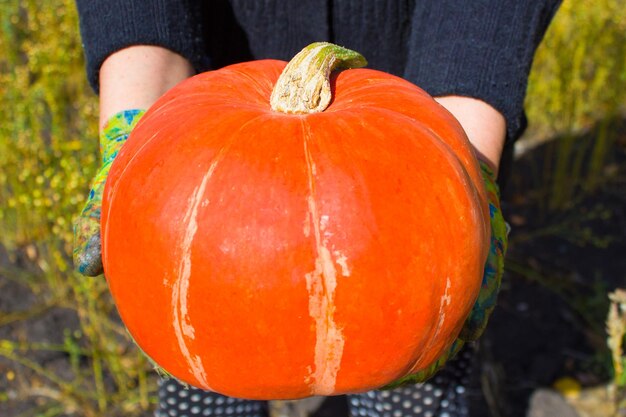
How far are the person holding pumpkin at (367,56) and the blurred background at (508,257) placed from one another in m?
0.60

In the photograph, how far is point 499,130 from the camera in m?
1.37

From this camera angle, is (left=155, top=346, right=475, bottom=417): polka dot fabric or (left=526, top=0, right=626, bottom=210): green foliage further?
(left=526, top=0, right=626, bottom=210): green foliage

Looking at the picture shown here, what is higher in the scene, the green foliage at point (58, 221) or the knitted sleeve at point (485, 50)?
the knitted sleeve at point (485, 50)

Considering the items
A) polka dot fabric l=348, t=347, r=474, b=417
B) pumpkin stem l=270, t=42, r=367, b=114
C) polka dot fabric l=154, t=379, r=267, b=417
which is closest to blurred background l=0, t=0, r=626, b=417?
polka dot fabric l=348, t=347, r=474, b=417

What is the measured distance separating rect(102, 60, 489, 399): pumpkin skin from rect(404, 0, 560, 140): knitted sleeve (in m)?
0.39

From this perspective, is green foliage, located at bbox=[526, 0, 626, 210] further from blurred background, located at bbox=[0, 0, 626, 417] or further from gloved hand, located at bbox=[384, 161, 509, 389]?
gloved hand, located at bbox=[384, 161, 509, 389]

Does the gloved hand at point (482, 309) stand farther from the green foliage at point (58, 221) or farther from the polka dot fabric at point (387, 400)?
the green foliage at point (58, 221)

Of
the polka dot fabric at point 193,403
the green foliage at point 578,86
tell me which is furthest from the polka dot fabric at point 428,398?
the green foliage at point 578,86

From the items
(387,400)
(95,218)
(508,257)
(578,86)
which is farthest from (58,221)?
(578,86)

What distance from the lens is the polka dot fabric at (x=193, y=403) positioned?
150 cm

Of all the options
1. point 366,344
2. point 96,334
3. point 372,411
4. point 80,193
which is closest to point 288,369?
point 366,344

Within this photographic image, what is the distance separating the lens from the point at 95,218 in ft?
3.75

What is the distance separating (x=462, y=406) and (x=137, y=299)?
0.94 metres

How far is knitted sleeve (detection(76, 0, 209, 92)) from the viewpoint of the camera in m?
1.39
